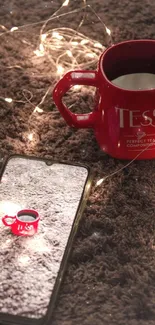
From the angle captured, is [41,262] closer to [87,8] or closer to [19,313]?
[19,313]

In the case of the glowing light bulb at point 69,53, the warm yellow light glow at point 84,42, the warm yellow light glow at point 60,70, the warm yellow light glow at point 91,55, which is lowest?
the warm yellow light glow at point 60,70

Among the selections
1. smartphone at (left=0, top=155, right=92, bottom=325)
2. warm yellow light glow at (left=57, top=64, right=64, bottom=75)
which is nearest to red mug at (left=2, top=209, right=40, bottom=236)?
smartphone at (left=0, top=155, right=92, bottom=325)

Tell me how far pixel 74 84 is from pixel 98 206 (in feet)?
0.57

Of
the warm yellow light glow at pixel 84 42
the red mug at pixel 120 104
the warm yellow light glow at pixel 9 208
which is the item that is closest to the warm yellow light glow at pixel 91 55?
the warm yellow light glow at pixel 84 42

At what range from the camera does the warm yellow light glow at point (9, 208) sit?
83 cm

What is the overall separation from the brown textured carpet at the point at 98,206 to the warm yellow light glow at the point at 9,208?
95mm

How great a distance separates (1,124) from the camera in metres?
0.93

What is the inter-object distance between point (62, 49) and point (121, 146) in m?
0.28

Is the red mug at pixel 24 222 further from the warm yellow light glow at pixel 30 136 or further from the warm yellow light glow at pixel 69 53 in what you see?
the warm yellow light glow at pixel 69 53

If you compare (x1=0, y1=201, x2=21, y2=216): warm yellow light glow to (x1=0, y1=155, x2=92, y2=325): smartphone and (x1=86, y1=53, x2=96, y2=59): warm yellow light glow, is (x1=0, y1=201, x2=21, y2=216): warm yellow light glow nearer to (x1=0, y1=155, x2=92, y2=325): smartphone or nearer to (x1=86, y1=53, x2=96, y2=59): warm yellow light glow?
(x1=0, y1=155, x2=92, y2=325): smartphone

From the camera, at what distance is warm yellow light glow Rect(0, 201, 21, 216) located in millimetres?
826

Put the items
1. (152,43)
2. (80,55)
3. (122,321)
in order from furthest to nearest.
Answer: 1. (80,55)
2. (152,43)
3. (122,321)

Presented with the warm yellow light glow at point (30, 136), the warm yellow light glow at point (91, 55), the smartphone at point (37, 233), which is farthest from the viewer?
the warm yellow light glow at point (91, 55)

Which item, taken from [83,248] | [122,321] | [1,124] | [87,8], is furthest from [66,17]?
[122,321]
